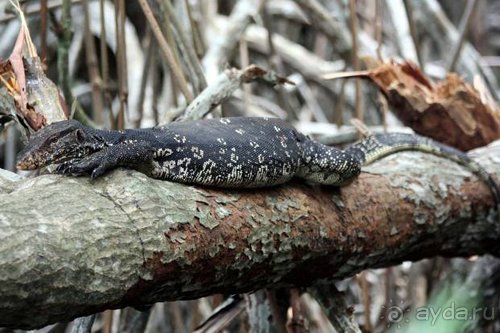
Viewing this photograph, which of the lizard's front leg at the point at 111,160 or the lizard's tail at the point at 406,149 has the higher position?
the lizard's front leg at the point at 111,160

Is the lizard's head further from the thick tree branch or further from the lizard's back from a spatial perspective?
the lizard's back

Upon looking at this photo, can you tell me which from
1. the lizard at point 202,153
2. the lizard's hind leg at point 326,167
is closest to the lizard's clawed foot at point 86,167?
the lizard at point 202,153

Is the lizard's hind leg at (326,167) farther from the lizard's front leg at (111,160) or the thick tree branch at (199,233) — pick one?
the lizard's front leg at (111,160)

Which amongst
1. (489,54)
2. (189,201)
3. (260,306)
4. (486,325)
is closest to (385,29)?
(489,54)

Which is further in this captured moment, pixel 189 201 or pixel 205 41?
pixel 205 41

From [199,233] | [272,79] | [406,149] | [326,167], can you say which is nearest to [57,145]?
[199,233]

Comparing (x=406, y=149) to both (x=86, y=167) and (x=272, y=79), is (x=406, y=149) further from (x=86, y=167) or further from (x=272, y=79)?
(x=86, y=167)

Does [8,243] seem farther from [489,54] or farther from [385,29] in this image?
[489,54]
